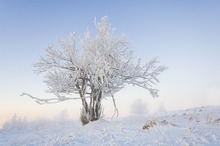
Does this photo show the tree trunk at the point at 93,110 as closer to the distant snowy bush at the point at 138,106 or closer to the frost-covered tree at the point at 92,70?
the frost-covered tree at the point at 92,70

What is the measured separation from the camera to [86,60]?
13914 millimetres

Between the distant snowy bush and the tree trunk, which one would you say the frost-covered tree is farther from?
the distant snowy bush

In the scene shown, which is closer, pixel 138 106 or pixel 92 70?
pixel 92 70

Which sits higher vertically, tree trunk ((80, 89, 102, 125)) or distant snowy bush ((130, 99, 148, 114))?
distant snowy bush ((130, 99, 148, 114))

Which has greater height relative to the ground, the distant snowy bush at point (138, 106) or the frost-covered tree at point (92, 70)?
the distant snowy bush at point (138, 106)

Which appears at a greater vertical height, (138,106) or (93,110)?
(138,106)

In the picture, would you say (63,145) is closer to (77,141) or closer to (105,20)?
(77,141)

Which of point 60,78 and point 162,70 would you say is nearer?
point 60,78

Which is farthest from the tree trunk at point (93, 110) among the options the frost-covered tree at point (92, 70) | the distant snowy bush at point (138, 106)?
the distant snowy bush at point (138, 106)

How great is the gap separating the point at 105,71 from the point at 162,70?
3621mm

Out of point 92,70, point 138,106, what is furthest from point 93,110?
point 138,106

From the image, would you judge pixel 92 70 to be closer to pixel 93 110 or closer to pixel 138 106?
pixel 93 110

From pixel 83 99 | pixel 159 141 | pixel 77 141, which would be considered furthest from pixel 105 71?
pixel 159 141

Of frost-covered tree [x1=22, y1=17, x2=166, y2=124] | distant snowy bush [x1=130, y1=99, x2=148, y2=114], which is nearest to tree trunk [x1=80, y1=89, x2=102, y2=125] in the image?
frost-covered tree [x1=22, y1=17, x2=166, y2=124]
